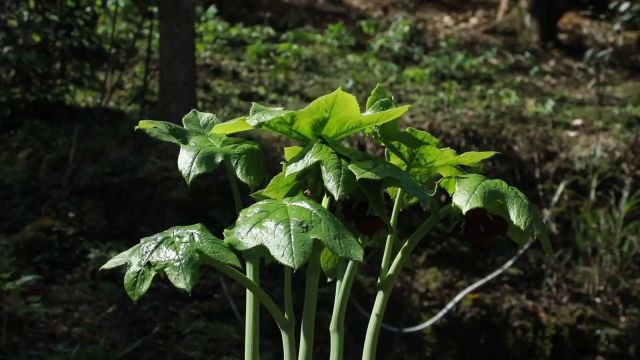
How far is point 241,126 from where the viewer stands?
1605 mm

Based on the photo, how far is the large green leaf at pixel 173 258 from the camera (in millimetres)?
1400

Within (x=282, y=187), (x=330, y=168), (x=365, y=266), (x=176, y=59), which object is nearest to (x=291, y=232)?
(x=330, y=168)

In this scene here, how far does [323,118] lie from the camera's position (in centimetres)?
153

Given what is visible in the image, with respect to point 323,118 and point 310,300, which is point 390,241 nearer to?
point 310,300

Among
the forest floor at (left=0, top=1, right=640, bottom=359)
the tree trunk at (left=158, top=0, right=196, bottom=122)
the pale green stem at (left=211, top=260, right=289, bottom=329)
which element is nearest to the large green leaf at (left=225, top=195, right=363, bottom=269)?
the pale green stem at (left=211, top=260, right=289, bottom=329)

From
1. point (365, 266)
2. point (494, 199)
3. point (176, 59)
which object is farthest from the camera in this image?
point (176, 59)

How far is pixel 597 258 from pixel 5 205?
302 cm

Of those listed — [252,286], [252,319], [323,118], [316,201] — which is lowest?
[252,319]

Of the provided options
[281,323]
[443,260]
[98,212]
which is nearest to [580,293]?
[443,260]

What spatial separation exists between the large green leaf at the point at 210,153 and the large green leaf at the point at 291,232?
0.60 feet

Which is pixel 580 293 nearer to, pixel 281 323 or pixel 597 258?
pixel 597 258

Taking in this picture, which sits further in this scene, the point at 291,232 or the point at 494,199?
the point at 494,199

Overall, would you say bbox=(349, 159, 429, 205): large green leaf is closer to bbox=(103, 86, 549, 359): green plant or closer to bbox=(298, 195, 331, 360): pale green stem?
bbox=(103, 86, 549, 359): green plant

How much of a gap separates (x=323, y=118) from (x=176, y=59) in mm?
3783
